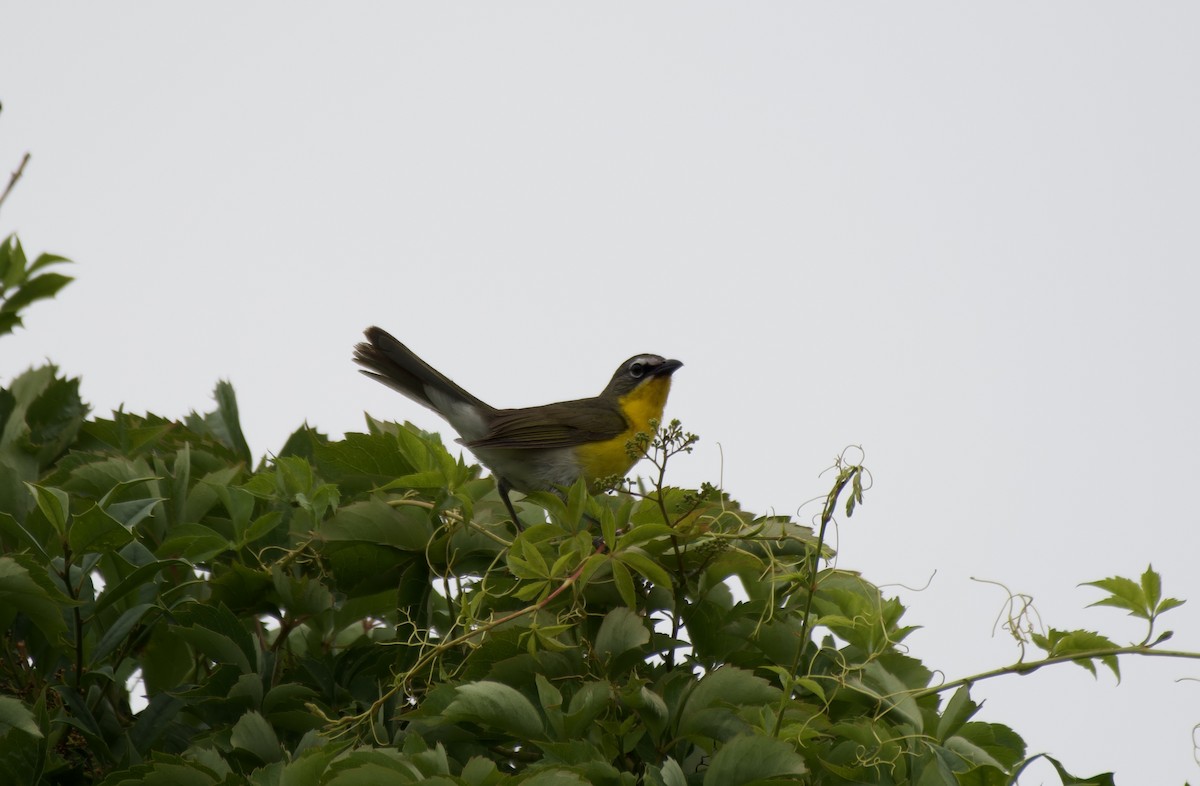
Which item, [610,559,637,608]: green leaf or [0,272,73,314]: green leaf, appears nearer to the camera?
[610,559,637,608]: green leaf

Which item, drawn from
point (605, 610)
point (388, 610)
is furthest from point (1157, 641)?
point (388, 610)

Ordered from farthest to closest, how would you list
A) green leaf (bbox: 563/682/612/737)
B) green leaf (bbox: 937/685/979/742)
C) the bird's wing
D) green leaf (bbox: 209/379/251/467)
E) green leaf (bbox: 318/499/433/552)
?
the bird's wing → green leaf (bbox: 209/379/251/467) → green leaf (bbox: 318/499/433/552) → green leaf (bbox: 937/685/979/742) → green leaf (bbox: 563/682/612/737)

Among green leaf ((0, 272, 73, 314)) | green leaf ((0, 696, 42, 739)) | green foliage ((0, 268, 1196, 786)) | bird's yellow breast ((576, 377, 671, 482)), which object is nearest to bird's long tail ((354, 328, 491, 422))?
bird's yellow breast ((576, 377, 671, 482))

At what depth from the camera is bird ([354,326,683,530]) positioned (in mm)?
6406

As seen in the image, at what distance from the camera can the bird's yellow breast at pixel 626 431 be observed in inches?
257

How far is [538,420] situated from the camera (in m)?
6.67

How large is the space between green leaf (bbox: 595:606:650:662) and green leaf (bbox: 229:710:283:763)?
2.57ft

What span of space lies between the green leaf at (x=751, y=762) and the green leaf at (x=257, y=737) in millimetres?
1030

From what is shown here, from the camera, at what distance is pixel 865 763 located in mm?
2379

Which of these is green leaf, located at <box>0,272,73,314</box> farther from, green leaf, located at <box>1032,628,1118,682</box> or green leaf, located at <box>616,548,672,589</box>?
green leaf, located at <box>1032,628,1118,682</box>

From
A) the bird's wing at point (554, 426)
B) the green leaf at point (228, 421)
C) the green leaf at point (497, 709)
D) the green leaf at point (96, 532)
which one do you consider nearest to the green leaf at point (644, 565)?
the green leaf at point (497, 709)

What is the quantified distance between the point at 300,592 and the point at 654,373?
15.1 ft

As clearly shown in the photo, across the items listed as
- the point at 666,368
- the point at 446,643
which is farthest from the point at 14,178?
the point at 666,368

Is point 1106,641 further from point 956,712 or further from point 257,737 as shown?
point 257,737
